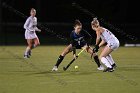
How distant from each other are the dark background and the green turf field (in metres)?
16.7

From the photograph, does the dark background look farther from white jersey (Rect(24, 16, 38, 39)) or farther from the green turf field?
the green turf field

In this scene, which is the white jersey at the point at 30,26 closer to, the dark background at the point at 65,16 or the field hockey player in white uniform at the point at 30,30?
the field hockey player in white uniform at the point at 30,30

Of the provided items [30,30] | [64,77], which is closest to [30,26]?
[30,30]

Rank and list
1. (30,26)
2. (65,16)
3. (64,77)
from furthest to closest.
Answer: (65,16) < (30,26) < (64,77)

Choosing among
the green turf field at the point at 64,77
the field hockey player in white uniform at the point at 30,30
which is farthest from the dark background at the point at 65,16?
the green turf field at the point at 64,77

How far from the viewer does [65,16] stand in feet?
149

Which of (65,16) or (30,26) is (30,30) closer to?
(30,26)

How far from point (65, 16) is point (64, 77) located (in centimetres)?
2960

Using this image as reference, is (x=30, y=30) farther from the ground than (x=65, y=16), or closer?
farther from the ground

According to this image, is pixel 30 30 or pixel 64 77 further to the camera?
pixel 30 30

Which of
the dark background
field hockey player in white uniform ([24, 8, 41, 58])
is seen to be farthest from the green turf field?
the dark background

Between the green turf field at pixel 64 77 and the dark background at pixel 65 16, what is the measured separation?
54.8ft

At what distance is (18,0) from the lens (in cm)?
4703

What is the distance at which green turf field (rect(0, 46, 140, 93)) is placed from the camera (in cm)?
1338
